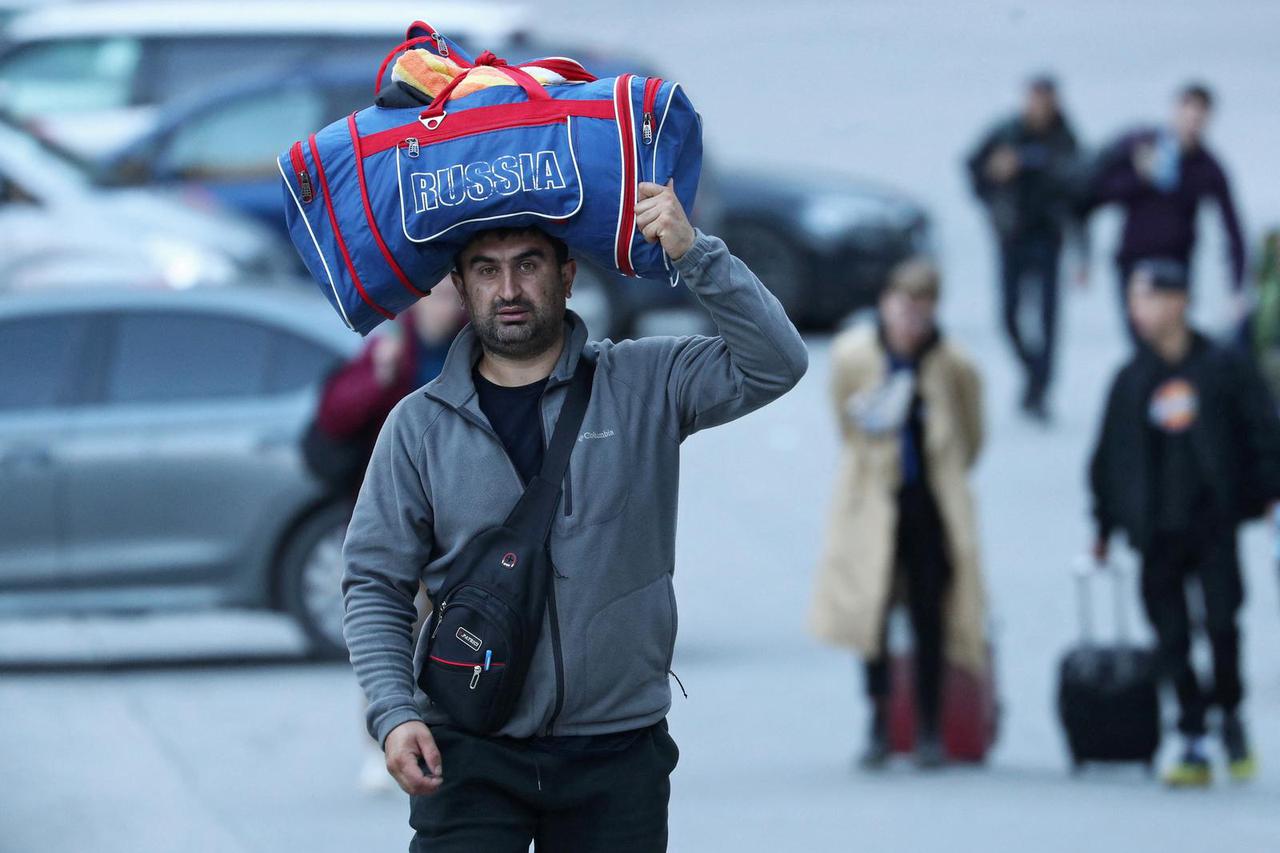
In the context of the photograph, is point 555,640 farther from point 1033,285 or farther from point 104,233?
point 104,233

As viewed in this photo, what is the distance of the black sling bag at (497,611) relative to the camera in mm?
3957

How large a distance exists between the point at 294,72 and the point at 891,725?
805 centimetres

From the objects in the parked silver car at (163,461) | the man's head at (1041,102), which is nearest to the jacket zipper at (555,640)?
the parked silver car at (163,461)

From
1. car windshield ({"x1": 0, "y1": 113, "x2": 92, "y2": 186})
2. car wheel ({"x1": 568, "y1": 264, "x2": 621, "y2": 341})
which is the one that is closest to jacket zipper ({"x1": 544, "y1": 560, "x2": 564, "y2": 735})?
car windshield ({"x1": 0, "y1": 113, "x2": 92, "y2": 186})

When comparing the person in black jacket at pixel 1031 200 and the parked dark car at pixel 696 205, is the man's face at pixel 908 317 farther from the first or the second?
the parked dark car at pixel 696 205

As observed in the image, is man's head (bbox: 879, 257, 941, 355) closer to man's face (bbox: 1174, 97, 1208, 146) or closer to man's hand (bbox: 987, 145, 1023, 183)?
man's face (bbox: 1174, 97, 1208, 146)

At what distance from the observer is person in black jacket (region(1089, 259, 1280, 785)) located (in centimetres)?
780

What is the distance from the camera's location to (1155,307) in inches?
311

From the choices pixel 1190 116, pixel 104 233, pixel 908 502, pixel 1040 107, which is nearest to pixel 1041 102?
pixel 1040 107

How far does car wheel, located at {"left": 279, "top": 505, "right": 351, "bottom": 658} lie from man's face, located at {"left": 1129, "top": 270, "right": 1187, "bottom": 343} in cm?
347

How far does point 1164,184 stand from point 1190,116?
→ 41cm

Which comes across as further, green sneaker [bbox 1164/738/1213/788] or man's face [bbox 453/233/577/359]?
green sneaker [bbox 1164/738/1213/788]

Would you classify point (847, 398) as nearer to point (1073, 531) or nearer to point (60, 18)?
point (1073, 531)

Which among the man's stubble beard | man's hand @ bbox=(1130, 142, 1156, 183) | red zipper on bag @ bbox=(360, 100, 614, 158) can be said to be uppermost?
man's hand @ bbox=(1130, 142, 1156, 183)
